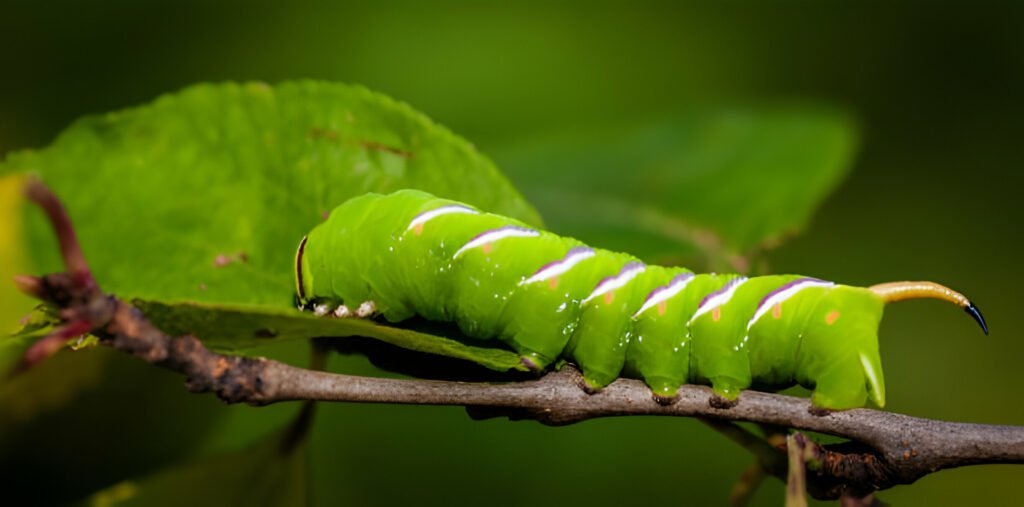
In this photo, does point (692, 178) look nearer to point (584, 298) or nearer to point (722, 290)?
point (722, 290)

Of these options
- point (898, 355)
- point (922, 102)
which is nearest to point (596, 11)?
point (922, 102)

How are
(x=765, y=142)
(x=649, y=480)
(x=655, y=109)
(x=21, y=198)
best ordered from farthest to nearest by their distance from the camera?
(x=655, y=109) → (x=765, y=142) → (x=649, y=480) → (x=21, y=198)

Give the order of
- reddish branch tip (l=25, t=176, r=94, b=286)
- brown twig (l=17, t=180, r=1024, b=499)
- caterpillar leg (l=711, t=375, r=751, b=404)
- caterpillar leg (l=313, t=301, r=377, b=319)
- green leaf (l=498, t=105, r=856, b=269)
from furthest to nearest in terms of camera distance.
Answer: green leaf (l=498, t=105, r=856, b=269)
caterpillar leg (l=313, t=301, r=377, b=319)
caterpillar leg (l=711, t=375, r=751, b=404)
brown twig (l=17, t=180, r=1024, b=499)
reddish branch tip (l=25, t=176, r=94, b=286)

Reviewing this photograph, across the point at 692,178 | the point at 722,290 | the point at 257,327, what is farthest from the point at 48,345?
the point at 692,178

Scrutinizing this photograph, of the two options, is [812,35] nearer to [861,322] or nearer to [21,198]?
[861,322]

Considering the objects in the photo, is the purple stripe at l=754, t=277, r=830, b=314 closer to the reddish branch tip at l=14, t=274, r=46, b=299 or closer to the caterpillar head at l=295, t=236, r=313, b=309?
the caterpillar head at l=295, t=236, r=313, b=309

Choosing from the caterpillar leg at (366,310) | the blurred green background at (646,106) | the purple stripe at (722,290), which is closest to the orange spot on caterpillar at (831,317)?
the purple stripe at (722,290)

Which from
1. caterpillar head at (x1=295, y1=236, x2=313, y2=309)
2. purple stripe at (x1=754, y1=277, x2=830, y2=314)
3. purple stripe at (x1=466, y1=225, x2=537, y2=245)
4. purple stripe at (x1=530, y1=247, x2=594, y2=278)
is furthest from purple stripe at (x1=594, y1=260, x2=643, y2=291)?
caterpillar head at (x1=295, y1=236, x2=313, y2=309)
